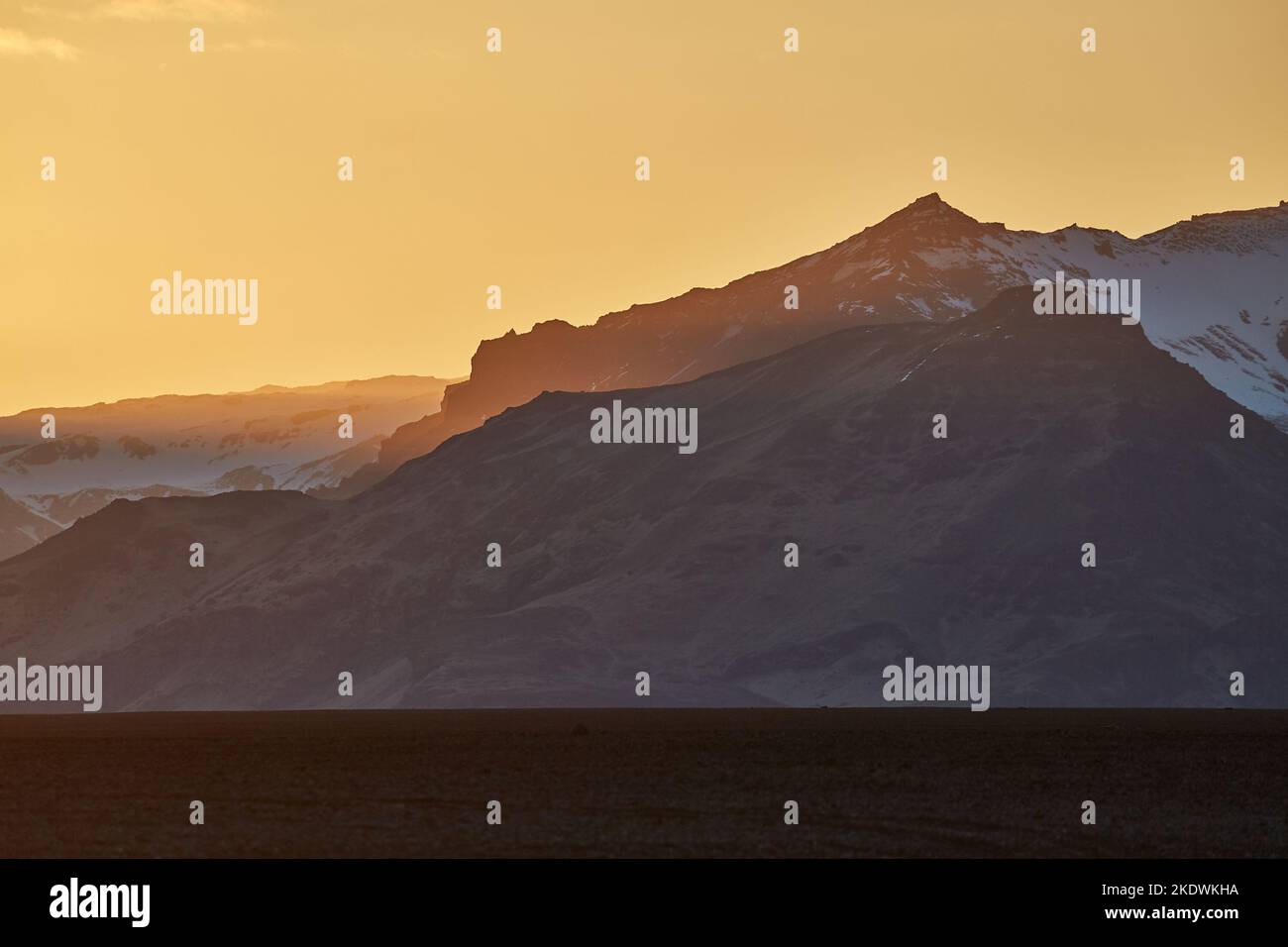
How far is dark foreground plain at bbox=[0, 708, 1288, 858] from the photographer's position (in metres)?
77.2

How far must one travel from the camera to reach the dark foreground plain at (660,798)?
77.2m

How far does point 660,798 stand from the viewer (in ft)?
328

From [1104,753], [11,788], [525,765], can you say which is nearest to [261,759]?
[525,765]
